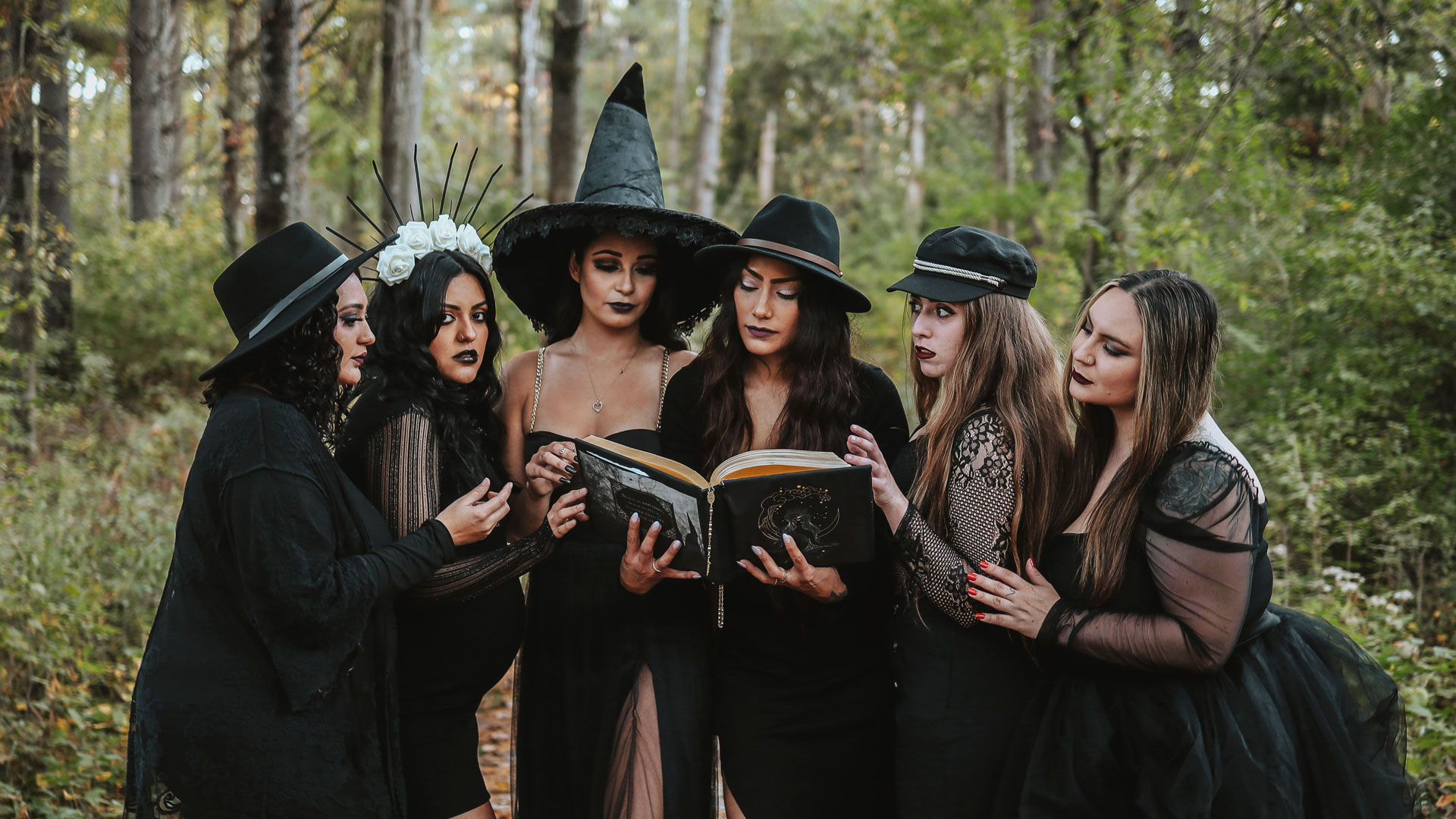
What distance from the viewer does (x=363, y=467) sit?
285 cm

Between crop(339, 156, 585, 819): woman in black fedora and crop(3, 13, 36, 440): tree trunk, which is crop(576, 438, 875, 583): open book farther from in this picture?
crop(3, 13, 36, 440): tree trunk

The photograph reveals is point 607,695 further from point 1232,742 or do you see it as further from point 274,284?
point 1232,742

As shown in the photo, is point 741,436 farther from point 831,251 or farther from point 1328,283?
point 1328,283

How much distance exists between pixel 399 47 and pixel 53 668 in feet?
22.5

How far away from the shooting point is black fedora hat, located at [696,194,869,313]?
3.13m

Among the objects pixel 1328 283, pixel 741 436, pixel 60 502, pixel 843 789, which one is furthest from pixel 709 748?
pixel 1328 283

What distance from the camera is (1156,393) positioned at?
2459 mm

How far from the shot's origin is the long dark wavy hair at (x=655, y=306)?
359cm

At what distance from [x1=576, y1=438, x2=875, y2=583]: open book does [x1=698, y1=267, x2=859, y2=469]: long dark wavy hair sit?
533 mm

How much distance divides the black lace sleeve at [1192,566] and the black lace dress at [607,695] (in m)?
1.26

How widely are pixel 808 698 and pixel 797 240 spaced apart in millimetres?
1440

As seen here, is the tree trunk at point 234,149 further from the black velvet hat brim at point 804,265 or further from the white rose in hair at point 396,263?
the black velvet hat brim at point 804,265

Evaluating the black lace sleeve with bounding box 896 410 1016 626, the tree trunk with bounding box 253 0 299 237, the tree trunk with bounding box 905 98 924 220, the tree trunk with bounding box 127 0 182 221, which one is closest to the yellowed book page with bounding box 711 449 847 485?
the black lace sleeve with bounding box 896 410 1016 626

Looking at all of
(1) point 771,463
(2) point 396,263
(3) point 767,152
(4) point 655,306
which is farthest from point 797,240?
(3) point 767,152
